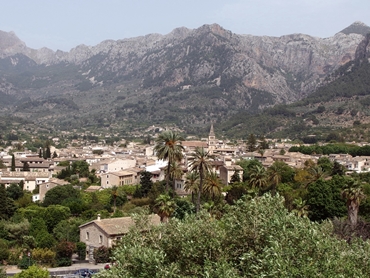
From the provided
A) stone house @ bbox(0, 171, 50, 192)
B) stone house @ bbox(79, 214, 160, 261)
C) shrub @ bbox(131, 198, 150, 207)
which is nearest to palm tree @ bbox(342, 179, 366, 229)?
stone house @ bbox(79, 214, 160, 261)

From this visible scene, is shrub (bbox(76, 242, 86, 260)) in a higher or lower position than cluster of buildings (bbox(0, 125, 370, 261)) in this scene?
lower

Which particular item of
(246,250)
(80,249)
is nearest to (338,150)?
(80,249)

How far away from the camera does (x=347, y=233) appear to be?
124 feet

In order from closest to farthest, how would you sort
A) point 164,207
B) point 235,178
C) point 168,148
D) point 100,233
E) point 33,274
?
point 33,274, point 164,207, point 100,233, point 168,148, point 235,178

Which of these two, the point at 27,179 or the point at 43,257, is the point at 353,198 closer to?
the point at 43,257

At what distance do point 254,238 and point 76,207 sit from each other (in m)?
45.4

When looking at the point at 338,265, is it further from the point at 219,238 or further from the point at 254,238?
the point at 219,238

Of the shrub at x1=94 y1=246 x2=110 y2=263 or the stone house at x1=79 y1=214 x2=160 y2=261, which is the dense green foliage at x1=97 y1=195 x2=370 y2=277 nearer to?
the shrub at x1=94 y1=246 x2=110 y2=263

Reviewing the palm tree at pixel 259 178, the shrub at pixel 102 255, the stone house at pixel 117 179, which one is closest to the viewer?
the shrub at pixel 102 255

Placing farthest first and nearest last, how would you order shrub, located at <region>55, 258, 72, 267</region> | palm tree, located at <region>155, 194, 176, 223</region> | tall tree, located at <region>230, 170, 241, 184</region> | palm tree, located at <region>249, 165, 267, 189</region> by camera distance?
tall tree, located at <region>230, 170, 241, 184</region> → palm tree, located at <region>249, 165, 267, 189</region> → shrub, located at <region>55, 258, 72, 267</region> → palm tree, located at <region>155, 194, 176, 223</region>

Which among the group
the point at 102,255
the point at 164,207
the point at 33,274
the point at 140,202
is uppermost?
the point at 164,207

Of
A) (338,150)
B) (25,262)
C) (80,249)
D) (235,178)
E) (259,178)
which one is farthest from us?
(338,150)

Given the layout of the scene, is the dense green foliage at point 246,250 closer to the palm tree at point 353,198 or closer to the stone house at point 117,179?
the palm tree at point 353,198

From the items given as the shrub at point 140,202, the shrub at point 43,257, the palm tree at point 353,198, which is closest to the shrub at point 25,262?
the shrub at point 43,257
